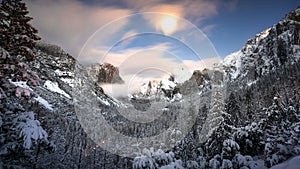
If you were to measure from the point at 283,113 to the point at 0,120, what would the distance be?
3074 centimetres

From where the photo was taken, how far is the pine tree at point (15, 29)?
8.12m

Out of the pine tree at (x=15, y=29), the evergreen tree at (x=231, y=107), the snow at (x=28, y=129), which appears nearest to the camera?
the snow at (x=28, y=129)

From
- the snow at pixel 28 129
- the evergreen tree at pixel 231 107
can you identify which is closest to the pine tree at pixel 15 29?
the snow at pixel 28 129

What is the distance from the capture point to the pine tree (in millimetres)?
8125

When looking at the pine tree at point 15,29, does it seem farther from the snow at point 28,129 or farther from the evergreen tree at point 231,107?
the evergreen tree at point 231,107

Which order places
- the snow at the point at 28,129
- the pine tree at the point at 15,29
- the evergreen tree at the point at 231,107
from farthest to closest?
the evergreen tree at the point at 231,107 < the pine tree at the point at 15,29 < the snow at the point at 28,129

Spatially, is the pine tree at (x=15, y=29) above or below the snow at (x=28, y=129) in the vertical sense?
above

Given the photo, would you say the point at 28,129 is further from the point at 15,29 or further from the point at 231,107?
the point at 231,107

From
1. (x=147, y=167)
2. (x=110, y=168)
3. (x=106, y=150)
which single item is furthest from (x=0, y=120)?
(x=106, y=150)

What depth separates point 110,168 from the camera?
53125 mm

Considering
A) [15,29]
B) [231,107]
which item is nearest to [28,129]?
[15,29]

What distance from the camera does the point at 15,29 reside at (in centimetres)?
827

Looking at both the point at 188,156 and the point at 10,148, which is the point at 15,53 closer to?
the point at 10,148

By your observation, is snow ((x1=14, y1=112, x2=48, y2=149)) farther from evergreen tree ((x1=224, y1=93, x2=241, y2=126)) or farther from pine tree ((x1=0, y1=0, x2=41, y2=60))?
evergreen tree ((x1=224, y1=93, x2=241, y2=126))
